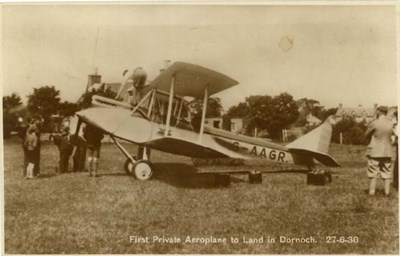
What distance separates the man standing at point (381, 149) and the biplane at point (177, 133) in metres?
0.29

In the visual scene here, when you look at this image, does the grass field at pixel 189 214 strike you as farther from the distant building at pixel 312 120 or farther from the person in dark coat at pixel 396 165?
the distant building at pixel 312 120

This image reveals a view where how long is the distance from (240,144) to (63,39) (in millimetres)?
1402

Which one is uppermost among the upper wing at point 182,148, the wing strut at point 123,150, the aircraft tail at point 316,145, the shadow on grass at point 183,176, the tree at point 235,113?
the tree at point 235,113

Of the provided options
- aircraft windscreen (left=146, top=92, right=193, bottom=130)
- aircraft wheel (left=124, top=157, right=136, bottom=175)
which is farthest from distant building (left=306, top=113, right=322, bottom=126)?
aircraft wheel (left=124, top=157, right=136, bottom=175)

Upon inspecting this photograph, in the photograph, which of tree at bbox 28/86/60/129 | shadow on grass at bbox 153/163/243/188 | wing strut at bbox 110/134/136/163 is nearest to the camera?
tree at bbox 28/86/60/129

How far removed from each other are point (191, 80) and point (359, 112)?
113cm

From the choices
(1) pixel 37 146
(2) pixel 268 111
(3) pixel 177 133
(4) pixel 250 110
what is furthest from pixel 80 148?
(2) pixel 268 111

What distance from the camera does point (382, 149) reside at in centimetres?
324

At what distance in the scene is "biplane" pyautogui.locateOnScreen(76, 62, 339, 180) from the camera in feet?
11.2

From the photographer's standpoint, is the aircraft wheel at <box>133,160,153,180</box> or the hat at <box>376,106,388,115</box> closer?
the hat at <box>376,106,388,115</box>

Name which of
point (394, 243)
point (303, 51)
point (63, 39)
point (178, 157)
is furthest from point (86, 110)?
point (394, 243)

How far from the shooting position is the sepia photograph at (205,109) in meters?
3.18

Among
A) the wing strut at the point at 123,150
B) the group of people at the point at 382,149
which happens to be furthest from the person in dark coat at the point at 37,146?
the group of people at the point at 382,149

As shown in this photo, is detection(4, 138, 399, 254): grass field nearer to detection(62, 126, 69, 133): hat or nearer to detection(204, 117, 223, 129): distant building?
detection(62, 126, 69, 133): hat
